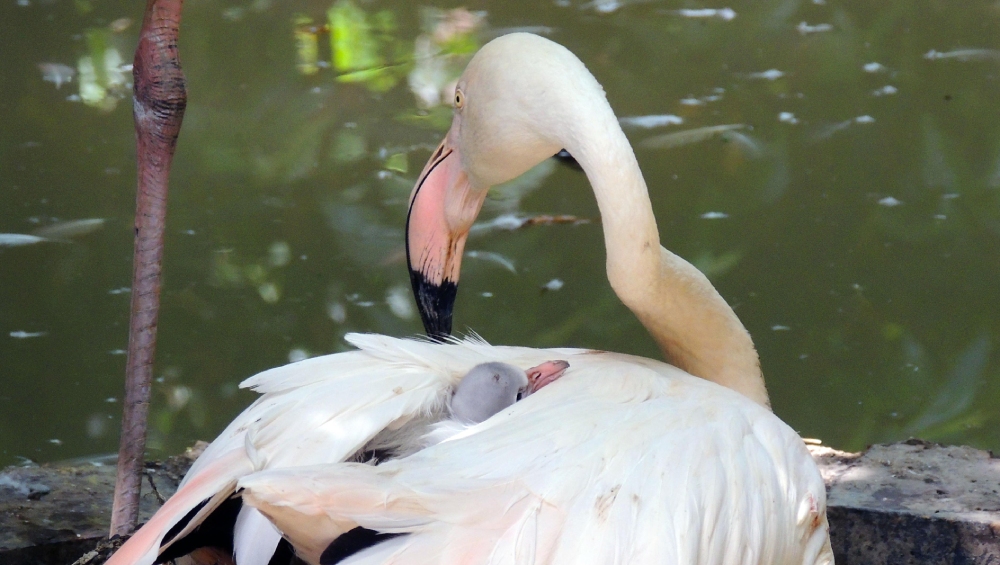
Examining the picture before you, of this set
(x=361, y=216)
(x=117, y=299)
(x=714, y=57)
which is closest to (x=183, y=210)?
(x=117, y=299)

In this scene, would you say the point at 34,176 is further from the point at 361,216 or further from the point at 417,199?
the point at 417,199

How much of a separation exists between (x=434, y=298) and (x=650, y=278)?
2.24 ft

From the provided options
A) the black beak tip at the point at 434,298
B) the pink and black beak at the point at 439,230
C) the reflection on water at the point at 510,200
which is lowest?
the reflection on water at the point at 510,200

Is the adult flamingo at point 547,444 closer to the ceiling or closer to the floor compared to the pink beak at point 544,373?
closer to the ceiling

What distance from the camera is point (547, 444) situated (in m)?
1.49

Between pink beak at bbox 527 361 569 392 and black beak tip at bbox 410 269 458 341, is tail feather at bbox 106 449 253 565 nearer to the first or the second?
pink beak at bbox 527 361 569 392

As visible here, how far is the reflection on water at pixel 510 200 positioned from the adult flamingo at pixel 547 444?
1.96 m

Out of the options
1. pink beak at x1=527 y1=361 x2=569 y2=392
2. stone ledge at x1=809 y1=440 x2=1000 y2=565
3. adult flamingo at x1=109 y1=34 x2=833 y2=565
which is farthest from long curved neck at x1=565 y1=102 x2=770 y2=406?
stone ledge at x1=809 y1=440 x2=1000 y2=565

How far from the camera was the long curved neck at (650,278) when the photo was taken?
1812 millimetres

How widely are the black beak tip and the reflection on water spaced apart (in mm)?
1567

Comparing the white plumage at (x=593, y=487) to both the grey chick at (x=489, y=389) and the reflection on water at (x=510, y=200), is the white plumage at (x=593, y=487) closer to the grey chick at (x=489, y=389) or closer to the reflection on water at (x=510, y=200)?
the grey chick at (x=489, y=389)

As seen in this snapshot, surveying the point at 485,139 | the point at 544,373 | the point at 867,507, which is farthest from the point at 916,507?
the point at 485,139

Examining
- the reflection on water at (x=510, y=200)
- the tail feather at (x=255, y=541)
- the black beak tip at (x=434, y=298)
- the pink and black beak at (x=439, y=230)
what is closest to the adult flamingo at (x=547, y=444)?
the tail feather at (x=255, y=541)

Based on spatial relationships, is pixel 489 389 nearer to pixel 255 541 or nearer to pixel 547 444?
pixel 547 444
